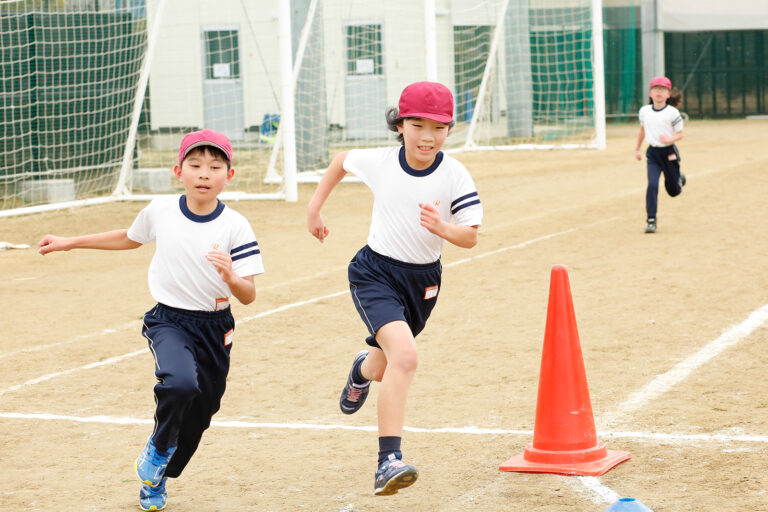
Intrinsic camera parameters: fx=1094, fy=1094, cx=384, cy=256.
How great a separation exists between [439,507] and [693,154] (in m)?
19.4

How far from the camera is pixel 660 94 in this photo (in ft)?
43.0

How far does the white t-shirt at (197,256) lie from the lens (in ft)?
15.1

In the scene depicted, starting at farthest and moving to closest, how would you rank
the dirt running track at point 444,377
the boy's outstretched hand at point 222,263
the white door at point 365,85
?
the white door at point 365,85 → the dirt running track at point 444,377 → the boy's outstretched hand at point 222,263

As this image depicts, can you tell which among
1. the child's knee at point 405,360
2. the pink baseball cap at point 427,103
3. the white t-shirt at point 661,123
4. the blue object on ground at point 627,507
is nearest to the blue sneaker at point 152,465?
the child's knee at point 405,360

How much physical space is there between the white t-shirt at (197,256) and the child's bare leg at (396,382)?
69 cm

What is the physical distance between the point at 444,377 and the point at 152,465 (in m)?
2.68

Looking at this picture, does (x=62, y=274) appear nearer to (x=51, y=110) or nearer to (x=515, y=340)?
(x=515, y=340)

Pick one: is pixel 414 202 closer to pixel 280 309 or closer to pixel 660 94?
pixel 280 309

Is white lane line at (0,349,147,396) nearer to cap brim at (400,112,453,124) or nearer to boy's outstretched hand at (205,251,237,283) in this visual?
boy's outstretched hand at (205,251,237,283)

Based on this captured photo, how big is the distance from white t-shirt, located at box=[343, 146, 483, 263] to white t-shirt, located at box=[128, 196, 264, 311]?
751 mm

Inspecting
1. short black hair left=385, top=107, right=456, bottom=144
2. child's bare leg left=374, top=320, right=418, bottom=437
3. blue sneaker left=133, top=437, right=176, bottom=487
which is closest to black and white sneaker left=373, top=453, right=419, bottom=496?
child's bare leg left=374, top=320, right=418, bottom=437

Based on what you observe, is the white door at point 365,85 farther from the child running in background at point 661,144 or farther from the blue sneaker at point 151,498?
the blue sneaker at point 151,498

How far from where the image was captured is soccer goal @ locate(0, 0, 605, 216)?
58.0 ft

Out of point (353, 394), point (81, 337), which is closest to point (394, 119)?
point (353, 394)
